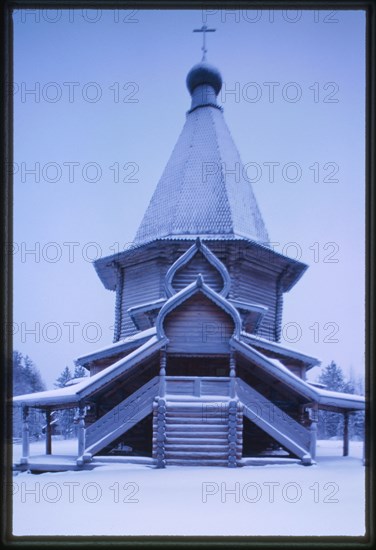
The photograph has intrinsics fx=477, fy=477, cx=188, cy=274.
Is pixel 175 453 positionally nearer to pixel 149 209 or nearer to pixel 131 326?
pixel 131 326

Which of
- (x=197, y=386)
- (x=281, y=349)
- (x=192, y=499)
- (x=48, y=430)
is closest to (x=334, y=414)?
(x=281, y=349)

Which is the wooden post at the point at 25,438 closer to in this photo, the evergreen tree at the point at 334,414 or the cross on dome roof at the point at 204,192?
the cross on dome roof at the point at 204,192

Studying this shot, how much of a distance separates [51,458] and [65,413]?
28.6 feet

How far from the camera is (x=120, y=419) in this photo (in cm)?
1008

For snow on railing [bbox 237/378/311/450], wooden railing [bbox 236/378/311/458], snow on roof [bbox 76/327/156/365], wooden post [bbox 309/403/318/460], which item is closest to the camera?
wooden post [bbox 309/403/318/460]

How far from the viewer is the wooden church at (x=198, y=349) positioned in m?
9.89

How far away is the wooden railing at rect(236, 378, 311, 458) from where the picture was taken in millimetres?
9875

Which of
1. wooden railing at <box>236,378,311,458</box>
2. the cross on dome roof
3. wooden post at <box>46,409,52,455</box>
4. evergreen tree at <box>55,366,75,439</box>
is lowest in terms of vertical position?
evergreen tree at <box>55,366,75,439</box>

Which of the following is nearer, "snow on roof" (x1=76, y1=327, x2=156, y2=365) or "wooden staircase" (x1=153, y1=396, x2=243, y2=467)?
"wooden staircase" (x1=153, y1=396, x2=243, y2=467)

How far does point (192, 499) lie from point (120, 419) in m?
3.96

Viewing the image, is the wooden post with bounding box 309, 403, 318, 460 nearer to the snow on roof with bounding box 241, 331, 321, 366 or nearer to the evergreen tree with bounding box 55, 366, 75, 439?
the snow on roof with bounding box 241, 331, 321, 366

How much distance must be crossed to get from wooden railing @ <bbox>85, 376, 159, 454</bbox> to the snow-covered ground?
1.99ft

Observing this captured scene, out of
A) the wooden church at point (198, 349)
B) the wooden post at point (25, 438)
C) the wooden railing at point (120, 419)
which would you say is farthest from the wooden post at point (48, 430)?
the wooden railing at point (120, 419)

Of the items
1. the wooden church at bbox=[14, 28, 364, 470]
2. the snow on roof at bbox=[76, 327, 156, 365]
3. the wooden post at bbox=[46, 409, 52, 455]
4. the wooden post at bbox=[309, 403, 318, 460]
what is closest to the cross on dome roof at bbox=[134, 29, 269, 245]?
the wooden church at bbox=[14, 28, 364, 470]
